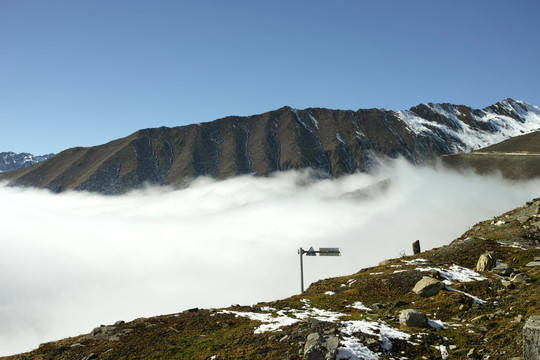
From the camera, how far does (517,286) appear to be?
2595 centimetres

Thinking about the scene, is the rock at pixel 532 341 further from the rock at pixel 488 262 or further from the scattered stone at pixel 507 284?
the rock at pixel 488 262

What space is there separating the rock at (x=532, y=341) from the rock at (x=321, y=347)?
26.1 feet

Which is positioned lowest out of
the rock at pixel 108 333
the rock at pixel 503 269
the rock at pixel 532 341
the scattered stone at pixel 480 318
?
the rock at pixel 503 269

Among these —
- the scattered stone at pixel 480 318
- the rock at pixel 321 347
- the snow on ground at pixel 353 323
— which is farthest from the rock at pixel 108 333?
the scattered stone at pixel 480 318

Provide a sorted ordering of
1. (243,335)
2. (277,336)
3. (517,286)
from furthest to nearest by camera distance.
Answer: (517,286) < (243,335) < (277,336)

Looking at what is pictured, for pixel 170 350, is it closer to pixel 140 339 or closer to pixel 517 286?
pixel 140 339

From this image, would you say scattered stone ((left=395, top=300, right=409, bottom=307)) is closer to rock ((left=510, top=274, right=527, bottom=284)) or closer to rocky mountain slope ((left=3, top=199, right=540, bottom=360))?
rocky mountain slope ((left=3, top=199, right=540, bottom=360))

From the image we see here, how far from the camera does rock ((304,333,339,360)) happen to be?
1659 centimetres

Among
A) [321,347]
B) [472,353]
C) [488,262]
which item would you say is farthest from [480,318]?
[488,262]

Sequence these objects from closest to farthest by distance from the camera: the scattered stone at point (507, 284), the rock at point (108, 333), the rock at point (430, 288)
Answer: the rock at point (108, 333)
the scattered stone at point (507, 284)
the rock at point (430, 288)

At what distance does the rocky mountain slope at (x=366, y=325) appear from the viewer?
17.4 m

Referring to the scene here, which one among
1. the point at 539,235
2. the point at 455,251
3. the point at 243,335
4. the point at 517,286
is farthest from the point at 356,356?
the point at 539,235

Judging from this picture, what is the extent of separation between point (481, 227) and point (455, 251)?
49.3 feet

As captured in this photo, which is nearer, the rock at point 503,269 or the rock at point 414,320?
the rock at point 414,320
